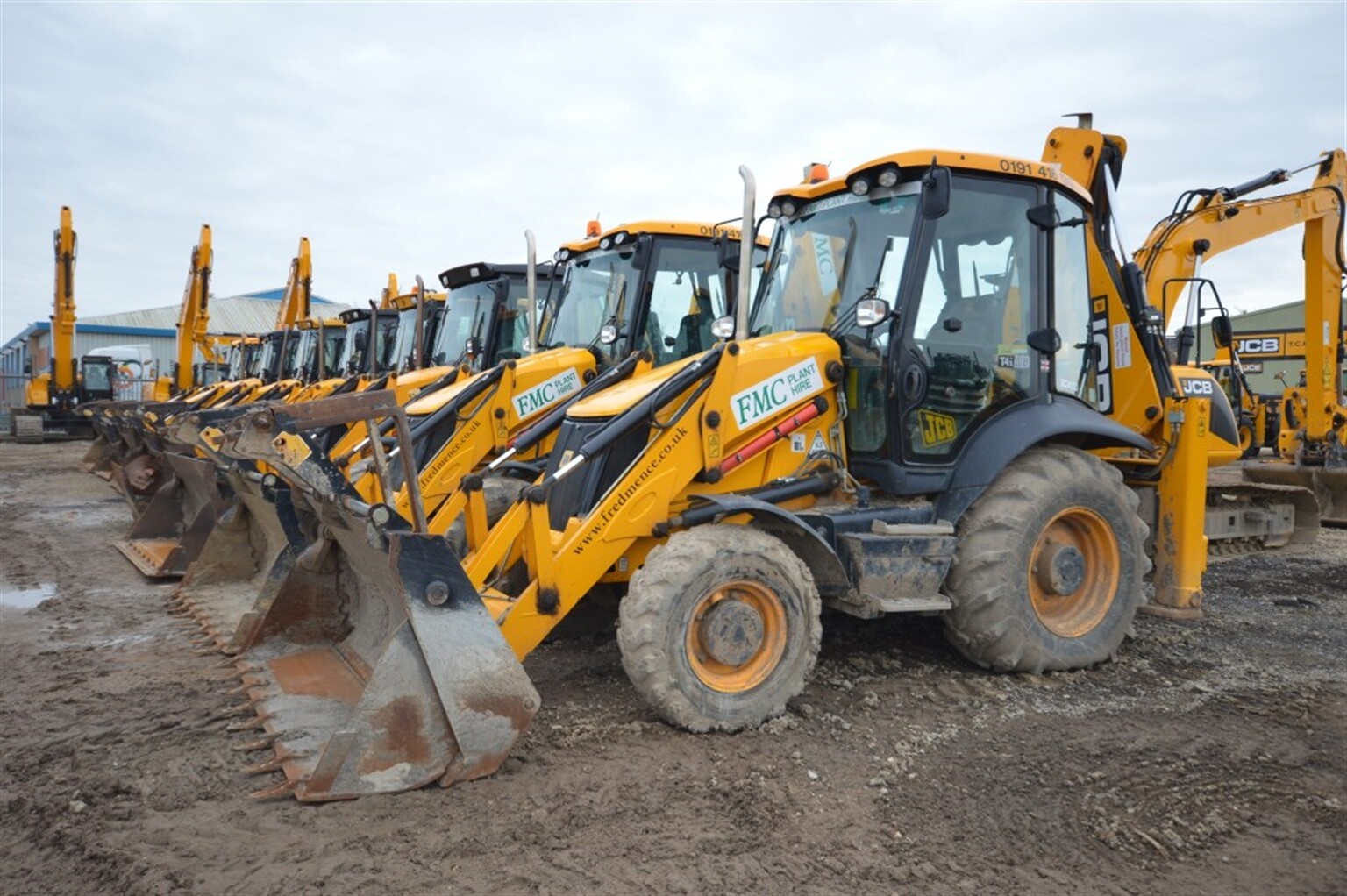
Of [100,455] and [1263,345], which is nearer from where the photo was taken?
[100,455]

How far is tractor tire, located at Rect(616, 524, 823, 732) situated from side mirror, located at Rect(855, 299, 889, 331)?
117 centimetres

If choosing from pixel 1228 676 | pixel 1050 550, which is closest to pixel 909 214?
pixel 1050 550

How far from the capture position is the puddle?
7.18 metres

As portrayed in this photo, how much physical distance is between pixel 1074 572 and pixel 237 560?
17.8ft

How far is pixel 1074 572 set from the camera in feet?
17.2

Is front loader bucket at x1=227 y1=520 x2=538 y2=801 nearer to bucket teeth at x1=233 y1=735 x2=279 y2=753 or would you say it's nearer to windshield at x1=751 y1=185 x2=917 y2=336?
bucket teeth at x1=233 y1=735 x2=279 y2=753

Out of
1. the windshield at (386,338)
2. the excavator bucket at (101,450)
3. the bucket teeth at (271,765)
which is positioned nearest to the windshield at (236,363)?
the excavator bucket at (101,450)

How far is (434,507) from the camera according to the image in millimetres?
7238

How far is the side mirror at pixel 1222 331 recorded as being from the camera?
6.25 meters

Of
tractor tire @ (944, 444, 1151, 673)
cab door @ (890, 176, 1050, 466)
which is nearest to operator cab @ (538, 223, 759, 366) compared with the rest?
cab door @ (890, 176, 1050, 466)

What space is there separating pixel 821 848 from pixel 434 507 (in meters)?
4.56

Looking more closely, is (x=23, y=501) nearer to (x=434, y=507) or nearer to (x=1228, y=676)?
(x=434, y=507)

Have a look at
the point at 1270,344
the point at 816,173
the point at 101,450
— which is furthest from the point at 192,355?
the point at 1270,344

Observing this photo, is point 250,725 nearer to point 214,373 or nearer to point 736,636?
Result: point 736,636
